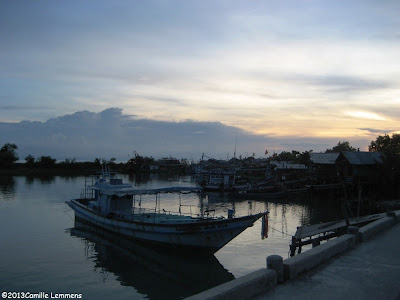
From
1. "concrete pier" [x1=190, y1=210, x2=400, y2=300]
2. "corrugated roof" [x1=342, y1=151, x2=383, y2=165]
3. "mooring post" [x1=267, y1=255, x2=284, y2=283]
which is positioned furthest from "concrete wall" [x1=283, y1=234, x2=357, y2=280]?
"corrugated roof" [x1=342, y1=151, x2=383, y2=165]

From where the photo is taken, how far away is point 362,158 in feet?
159

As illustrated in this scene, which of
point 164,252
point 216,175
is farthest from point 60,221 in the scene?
point 216,175

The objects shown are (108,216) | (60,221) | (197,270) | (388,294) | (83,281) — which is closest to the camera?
(388,294)

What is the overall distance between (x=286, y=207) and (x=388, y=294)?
3269 cm

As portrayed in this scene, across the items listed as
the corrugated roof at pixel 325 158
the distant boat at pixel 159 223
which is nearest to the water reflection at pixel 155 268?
the distant boat at pixel 159 223

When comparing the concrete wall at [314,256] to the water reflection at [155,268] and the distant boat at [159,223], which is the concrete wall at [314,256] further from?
the water reflection at [155,268]

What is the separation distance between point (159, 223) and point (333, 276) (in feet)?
43.2

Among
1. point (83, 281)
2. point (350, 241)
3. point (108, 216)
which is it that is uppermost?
point (350, 241)

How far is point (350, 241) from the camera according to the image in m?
12.0

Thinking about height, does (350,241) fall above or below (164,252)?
above

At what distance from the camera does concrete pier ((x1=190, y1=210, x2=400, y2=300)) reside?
25.3ft

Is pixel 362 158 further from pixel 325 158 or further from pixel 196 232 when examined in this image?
pixel 196 232

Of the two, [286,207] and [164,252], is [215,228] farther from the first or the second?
[286,207]

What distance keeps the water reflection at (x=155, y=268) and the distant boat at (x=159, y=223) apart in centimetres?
74
